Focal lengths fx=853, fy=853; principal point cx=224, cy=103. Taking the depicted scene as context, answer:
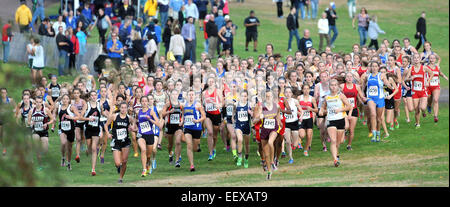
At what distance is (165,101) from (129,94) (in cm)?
127

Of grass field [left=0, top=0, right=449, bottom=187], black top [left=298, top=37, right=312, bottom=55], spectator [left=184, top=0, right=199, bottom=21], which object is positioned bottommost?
grass field [left=0, top=0, right=449, bottom=187]

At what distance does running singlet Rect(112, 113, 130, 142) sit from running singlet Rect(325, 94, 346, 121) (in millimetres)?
3902

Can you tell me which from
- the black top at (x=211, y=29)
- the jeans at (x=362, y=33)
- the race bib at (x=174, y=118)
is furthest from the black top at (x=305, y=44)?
the race bib at (x=174, y=118)

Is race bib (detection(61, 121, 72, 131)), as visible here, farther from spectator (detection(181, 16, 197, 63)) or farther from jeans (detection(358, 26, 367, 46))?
jeans (detection(358, 26, 367, 46))

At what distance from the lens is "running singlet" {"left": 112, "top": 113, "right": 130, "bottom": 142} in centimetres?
1561

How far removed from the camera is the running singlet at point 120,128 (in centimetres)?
1561

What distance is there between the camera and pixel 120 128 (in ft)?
51.4

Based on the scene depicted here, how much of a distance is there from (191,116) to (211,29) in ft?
41.3

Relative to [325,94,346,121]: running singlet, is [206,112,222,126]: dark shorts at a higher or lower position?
lower

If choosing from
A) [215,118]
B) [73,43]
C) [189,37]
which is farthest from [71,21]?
[215,118]

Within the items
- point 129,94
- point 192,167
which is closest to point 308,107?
point 192,167

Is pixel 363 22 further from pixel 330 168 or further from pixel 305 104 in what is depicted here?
pixel 330 168

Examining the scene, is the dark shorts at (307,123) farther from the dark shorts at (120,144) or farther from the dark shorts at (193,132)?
the dark shorts at (120,144)

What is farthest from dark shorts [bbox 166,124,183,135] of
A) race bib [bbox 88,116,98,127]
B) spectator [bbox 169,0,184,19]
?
spectator [bbox 169,0,184,19]
